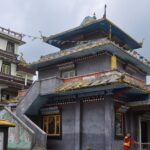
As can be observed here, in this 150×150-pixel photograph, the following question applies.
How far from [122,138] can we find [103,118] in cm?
192

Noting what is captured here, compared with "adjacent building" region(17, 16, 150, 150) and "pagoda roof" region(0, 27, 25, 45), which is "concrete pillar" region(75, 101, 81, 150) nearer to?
"adjacent building" region(17, 16, 150, 150)

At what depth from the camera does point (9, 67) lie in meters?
42.2

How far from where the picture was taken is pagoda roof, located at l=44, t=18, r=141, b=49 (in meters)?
25.3

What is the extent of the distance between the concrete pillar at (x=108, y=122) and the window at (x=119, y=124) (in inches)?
→ 33.8

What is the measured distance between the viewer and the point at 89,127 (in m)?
21.3

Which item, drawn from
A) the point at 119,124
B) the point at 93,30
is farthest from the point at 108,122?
the point at 93,30

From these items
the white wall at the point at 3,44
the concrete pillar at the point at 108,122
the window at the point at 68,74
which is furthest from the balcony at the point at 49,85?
the white wall at the point at 3,44

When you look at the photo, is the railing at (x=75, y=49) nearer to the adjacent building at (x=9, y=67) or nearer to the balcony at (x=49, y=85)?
the balcony at (x=49, y=85)

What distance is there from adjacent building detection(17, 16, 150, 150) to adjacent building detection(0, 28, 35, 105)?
14.0 m

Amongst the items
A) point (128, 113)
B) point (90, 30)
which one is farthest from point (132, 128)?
point (90, 30)

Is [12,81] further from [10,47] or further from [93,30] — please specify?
[93,30]

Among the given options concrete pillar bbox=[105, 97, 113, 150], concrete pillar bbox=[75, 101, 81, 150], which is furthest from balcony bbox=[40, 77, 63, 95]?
concrete pillar bbox=[105, 97, 113, 150]

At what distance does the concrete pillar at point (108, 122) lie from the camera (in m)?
19.9

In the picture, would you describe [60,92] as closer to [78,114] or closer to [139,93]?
[78,114]
